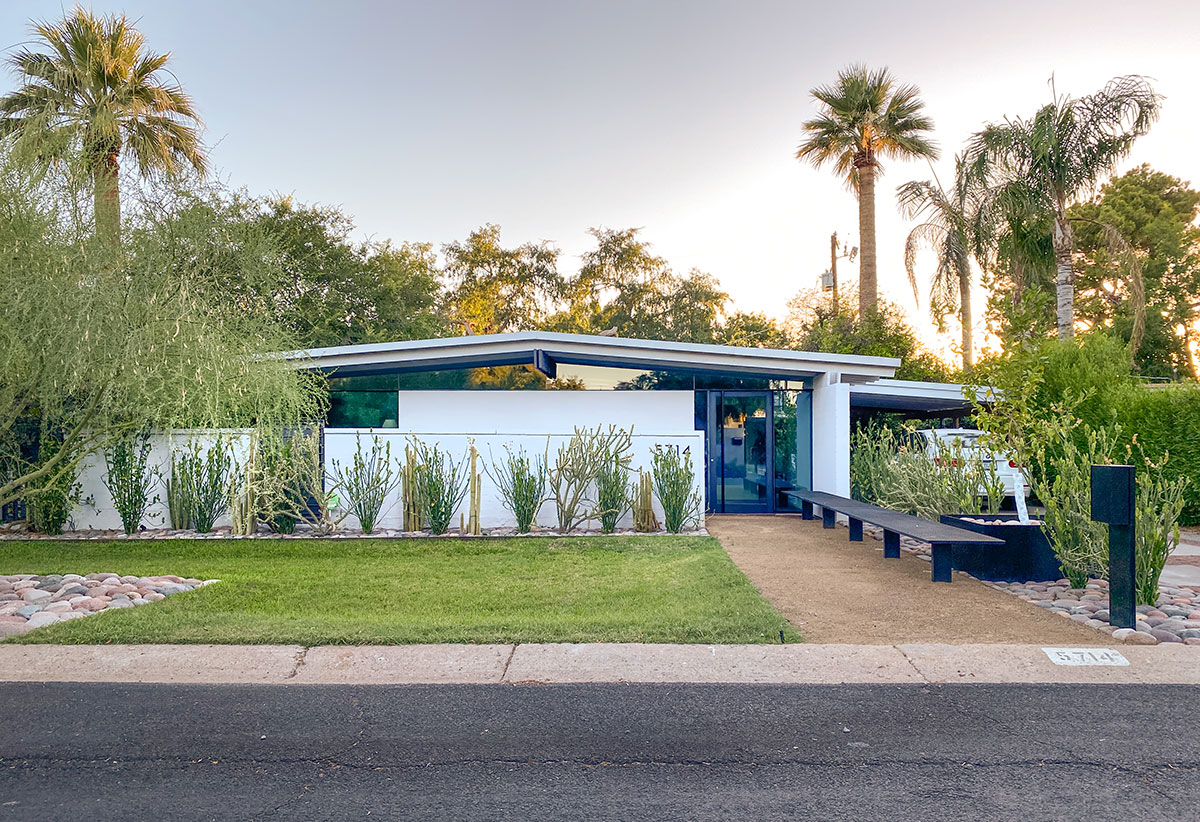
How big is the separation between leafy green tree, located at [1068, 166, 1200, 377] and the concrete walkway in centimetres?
2755

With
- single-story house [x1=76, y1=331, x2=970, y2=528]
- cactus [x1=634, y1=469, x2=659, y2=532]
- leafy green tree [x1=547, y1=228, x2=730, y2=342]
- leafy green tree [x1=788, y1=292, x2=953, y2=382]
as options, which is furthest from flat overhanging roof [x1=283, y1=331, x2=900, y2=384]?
leafy green tree [x1=547, y1=228, x2=730, y2=342]

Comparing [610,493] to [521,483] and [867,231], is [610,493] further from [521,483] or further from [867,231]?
[867,231]

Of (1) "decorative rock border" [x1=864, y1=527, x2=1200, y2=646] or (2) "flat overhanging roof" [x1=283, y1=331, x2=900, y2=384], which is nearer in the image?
(1) "decorative rock border" [x1=864, y1=527, x2=1200, y2=646]

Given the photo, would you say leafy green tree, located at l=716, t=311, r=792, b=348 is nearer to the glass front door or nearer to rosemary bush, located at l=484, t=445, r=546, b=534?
the glass front door

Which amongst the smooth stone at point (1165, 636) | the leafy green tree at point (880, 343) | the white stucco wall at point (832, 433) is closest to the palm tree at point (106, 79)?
the white stucco wall at point (832, 433)

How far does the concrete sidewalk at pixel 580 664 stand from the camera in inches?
214

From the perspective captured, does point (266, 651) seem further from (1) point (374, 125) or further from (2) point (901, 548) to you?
(1) point (374, 125)

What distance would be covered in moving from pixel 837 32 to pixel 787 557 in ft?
34.8

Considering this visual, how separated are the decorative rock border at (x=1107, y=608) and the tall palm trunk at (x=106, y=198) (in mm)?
8888

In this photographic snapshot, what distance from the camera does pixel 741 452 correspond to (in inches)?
600

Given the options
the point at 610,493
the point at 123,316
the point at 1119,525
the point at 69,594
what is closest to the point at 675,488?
the point at 610,493

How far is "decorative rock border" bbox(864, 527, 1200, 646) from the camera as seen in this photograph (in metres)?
6.43

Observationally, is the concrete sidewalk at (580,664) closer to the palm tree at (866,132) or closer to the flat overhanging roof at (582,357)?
the flat overhanging roof at (582,357)

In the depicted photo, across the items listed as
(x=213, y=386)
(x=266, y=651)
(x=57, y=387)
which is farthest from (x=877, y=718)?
(x=57, y=387)
